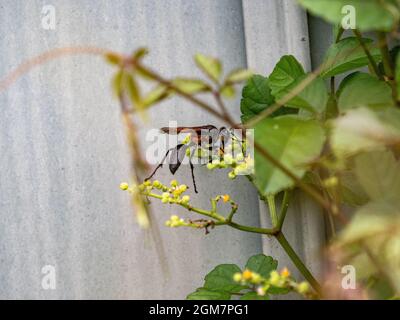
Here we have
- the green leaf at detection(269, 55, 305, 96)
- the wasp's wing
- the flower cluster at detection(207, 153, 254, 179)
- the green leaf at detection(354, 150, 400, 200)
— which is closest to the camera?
the green leaf at detection(354, 150, 400, 200)

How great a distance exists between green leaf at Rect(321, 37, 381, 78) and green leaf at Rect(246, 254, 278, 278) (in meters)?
0.35

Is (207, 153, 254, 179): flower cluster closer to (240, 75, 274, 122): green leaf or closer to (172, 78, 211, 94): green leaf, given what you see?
(240, 75, 274, 122): green leaf

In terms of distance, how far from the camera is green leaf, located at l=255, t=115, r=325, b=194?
59cm

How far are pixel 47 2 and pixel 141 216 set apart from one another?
35.0 inches

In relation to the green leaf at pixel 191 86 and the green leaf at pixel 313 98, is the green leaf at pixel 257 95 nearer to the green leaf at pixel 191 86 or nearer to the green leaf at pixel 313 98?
the green leaf at pixel 313 98

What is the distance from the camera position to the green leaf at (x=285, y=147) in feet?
1.93

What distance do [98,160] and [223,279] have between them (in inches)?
15.6

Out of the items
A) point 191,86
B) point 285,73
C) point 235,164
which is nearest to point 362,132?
point 191,86

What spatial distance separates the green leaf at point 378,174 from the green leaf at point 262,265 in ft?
1.28

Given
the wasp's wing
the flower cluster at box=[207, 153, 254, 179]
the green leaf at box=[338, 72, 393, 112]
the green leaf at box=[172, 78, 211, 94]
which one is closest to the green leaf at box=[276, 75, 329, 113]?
the green leaf at box=[338, 72, 393, 112]

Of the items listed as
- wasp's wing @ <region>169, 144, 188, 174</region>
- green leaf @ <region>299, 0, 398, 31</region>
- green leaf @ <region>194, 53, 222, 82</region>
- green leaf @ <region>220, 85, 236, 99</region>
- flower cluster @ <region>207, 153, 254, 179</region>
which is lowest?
flower cluster @ <region>207, 153, 254, 179</region>

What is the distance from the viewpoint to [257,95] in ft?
3.60

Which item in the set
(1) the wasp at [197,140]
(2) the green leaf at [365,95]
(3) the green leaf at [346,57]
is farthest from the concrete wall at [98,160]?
(2) the green leaf at [365,95]

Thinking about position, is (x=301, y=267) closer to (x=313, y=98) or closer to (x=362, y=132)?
(x=313, y=98)
